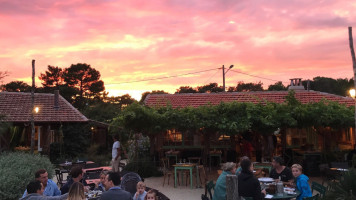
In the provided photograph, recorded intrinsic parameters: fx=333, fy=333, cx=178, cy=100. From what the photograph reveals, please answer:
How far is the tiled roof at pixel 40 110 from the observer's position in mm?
17922

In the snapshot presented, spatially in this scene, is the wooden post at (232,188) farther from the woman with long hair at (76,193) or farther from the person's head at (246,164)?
the woman with long hair at (76,193)

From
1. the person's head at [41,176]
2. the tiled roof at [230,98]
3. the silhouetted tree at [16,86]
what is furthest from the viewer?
the silhouetted tree at [16,86]

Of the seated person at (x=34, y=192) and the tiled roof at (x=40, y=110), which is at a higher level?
the tiled roof at (x=40, y=110)

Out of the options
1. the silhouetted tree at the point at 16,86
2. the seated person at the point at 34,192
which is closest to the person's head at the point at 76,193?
the seated person at the point at 34,192

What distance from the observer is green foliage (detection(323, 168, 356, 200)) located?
5250 mm

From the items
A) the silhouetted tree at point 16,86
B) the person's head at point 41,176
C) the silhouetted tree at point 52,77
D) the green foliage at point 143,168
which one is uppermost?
the silhouetted tree at point 52,77

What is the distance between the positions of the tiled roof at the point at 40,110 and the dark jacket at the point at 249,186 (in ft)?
47.3

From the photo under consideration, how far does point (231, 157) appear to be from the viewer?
1612 cm

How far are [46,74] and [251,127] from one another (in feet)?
123

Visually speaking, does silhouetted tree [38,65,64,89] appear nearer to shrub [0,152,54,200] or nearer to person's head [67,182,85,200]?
shrub [0,152,54,200]

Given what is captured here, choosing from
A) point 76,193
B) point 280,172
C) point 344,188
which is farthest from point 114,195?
point 280,172

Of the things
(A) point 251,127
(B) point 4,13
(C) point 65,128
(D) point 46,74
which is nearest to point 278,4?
(A) point 251,127

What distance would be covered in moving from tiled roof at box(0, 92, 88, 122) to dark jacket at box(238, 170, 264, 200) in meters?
14.4

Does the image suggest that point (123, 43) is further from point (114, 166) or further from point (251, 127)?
point (251, 127)
